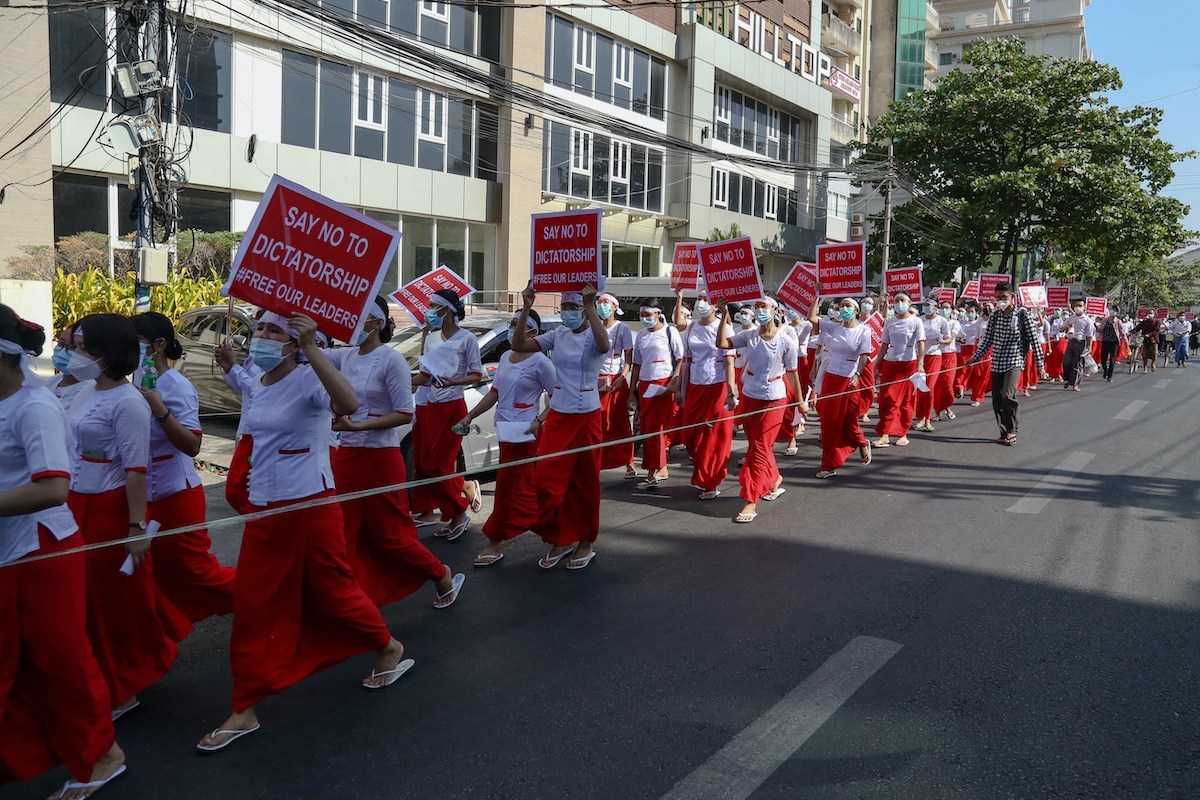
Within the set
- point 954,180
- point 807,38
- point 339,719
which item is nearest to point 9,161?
point 339,719

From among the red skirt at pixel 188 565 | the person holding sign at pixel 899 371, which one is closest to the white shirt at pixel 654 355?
the person holding sign at pixel 899 371

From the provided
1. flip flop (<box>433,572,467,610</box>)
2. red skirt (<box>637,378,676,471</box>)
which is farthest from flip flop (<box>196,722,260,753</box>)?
red skirt (<box>637,378,676,471</box>)

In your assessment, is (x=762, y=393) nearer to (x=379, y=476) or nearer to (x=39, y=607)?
(x=379, y=476)

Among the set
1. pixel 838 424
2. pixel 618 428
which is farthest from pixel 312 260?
pixel 838 424

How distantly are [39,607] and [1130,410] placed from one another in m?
17.2

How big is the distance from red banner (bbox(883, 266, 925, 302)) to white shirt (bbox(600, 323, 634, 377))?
8614 mm

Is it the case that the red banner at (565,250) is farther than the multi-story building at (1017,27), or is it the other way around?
the multi-story building at (1017,27)

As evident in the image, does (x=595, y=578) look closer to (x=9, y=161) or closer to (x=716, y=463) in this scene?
(x=716, y=463)

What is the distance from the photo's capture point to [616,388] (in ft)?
29.8

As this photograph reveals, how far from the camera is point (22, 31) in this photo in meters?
15.5

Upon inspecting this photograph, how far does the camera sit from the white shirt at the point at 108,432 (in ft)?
12.2

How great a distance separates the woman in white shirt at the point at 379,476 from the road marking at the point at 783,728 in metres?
2.09

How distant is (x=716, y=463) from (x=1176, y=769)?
16.9ft

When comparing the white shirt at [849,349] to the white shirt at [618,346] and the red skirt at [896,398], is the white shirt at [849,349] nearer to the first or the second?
the red skirt at [896,398]
